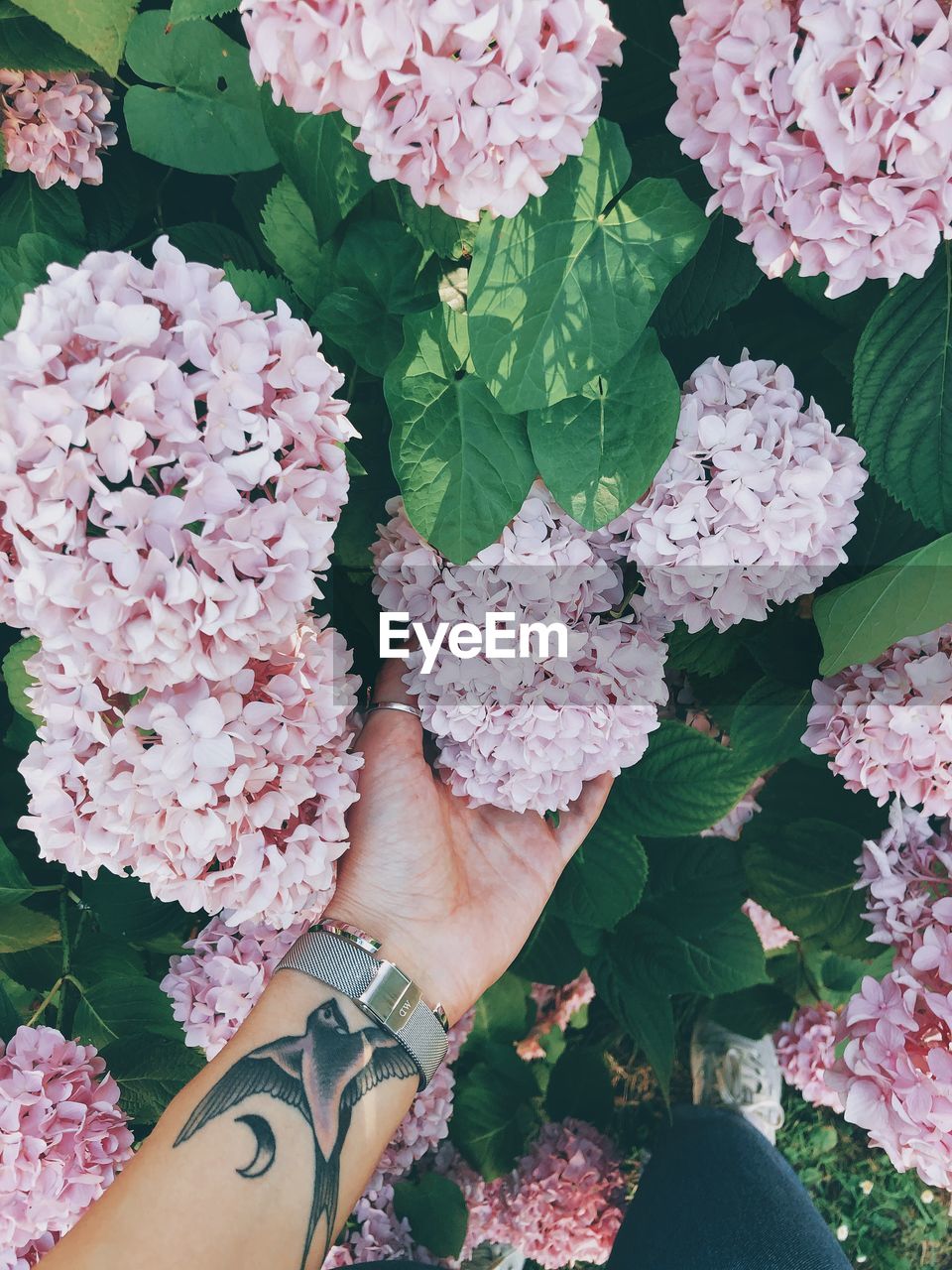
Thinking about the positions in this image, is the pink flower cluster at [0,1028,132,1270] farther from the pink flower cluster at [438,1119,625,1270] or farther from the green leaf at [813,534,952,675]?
the green leaf at [813,534,952,675]

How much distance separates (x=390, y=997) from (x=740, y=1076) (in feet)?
3.84

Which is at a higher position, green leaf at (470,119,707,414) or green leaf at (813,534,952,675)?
green leaf at (470,119,707,414)

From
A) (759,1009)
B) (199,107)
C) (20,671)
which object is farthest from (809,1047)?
(199,107)

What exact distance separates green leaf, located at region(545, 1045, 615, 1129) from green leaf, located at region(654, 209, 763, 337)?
1.39 metres

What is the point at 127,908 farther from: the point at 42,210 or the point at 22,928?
the point at 42,210

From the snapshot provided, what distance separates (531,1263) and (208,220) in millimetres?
2020

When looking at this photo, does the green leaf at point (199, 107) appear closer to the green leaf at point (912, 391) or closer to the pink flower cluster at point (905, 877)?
the green leaf at point (912, 391)

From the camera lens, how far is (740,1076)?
1766 mm

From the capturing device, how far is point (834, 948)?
126 cm

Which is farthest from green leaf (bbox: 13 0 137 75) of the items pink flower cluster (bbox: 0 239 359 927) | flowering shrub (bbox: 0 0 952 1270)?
pink flower cluster (bbox: 0 239 359 927)

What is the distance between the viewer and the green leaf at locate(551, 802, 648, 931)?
46.1 inches

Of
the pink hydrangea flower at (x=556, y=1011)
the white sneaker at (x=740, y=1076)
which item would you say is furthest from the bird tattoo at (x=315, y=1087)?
the white sneaker at (x=740, y=1076)

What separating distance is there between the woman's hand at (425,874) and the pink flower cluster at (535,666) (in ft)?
0.27

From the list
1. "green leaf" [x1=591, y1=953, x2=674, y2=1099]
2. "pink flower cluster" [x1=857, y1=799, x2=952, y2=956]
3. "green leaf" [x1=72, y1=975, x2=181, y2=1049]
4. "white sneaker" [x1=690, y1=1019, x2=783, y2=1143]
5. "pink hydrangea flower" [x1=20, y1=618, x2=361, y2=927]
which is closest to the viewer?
"pink hydrangea flower" [x1=20, y1=618, x2=361, y2=927]
